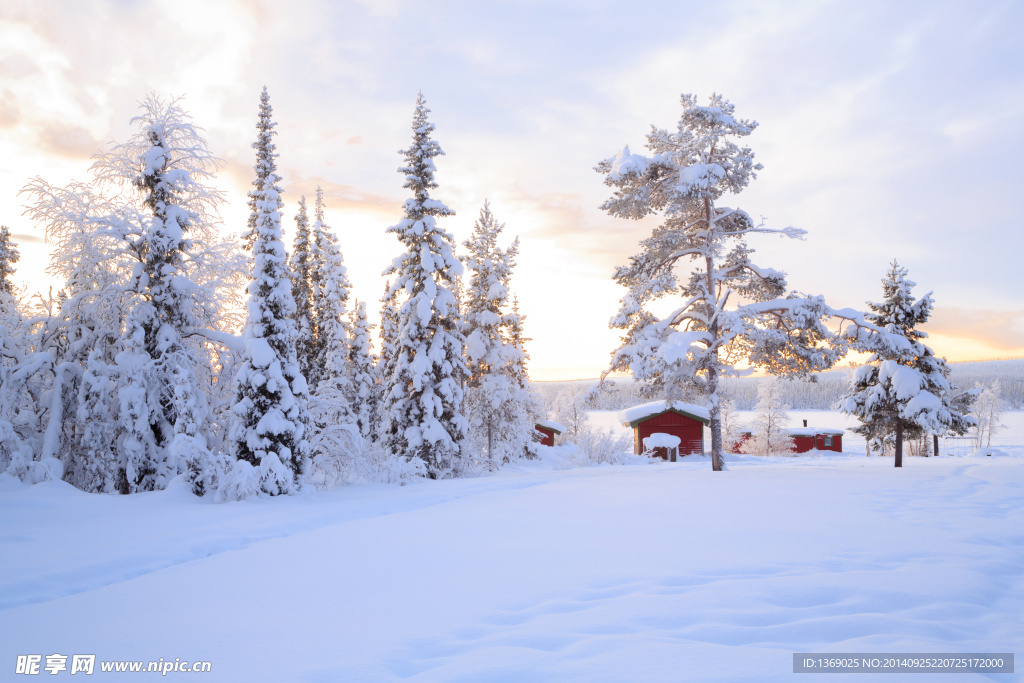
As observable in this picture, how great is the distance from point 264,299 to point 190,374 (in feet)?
10.4

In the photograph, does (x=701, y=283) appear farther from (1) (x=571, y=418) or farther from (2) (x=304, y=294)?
(1) (x=571, y=418)

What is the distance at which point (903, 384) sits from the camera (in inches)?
1081

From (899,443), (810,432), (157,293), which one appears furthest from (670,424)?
(157,293)

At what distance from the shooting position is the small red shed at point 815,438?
57.1 metres

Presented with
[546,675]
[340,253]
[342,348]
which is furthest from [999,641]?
[340,253]

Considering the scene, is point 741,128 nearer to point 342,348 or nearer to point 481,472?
point 481,472

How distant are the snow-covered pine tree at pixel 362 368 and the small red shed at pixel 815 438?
142 feet

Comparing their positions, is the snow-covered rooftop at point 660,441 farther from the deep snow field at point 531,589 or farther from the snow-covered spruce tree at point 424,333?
the deep snow field at point 531,589

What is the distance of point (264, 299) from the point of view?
15383 millimetres

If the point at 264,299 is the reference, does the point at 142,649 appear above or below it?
below

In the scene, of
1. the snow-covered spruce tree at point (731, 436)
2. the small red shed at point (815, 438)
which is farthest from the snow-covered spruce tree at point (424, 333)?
the small red shed at point (815, 438)

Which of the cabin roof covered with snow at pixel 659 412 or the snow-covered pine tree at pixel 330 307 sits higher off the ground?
the snow-covered pine tree at pixel 330 307

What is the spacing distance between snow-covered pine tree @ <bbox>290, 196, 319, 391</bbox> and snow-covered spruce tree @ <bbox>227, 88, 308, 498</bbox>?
47.1ft

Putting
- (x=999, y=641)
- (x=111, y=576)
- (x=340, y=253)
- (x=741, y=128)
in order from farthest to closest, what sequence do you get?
(x=340, y=253), (x=741, y=128), (x=111, y=576), (x=999, y=641)
